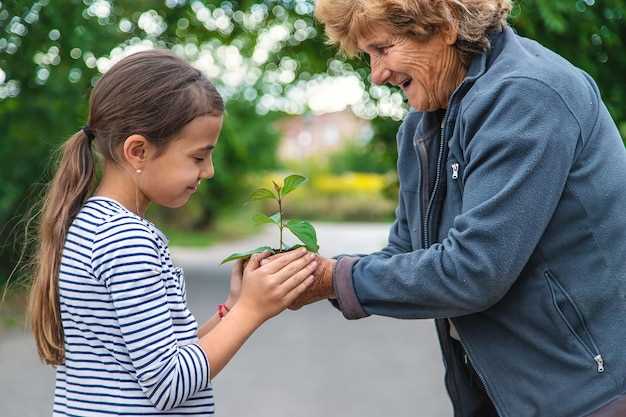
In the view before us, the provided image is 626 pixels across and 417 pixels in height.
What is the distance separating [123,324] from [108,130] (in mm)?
523

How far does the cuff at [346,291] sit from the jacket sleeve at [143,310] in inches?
18.0

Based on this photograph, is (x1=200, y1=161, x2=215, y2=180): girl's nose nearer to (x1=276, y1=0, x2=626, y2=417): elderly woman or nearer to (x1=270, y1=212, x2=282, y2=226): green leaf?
(x1=270, y1=212, x2=282, y2=226): green leaf

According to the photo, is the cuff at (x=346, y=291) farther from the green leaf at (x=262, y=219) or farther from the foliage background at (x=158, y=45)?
the foliage background at (x=158, y=45)

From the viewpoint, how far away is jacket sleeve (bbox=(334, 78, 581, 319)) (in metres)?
2.03

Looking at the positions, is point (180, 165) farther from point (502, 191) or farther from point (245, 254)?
point (502, 191)

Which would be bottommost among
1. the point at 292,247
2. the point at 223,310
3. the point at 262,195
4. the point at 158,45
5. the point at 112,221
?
the point at 158,45

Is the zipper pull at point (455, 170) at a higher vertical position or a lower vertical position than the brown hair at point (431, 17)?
lower

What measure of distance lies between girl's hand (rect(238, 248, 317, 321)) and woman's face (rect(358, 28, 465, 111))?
22.0 inches

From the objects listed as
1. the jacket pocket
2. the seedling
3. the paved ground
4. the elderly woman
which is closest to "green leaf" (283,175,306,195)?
the seedling

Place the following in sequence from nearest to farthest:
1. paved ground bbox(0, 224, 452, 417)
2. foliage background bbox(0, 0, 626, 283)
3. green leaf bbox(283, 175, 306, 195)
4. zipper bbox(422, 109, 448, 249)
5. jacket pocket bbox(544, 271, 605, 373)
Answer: jacket pocket bbox(544, 271, 605, 373)
zipper bbox(422, 109, 448, 249)
green leaf bbox(283, 175, 306, 195)
paved ground bbox(0, 224, 452, 417)
foliage background bbox(0, 0, 626, 283)

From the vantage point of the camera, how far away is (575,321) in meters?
2.09

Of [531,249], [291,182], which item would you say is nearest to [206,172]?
[291,182]

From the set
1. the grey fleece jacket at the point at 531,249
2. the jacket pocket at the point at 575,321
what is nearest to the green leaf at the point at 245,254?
the grey fleece jacket at the point at 531,249

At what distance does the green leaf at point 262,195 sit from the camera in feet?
7.93
